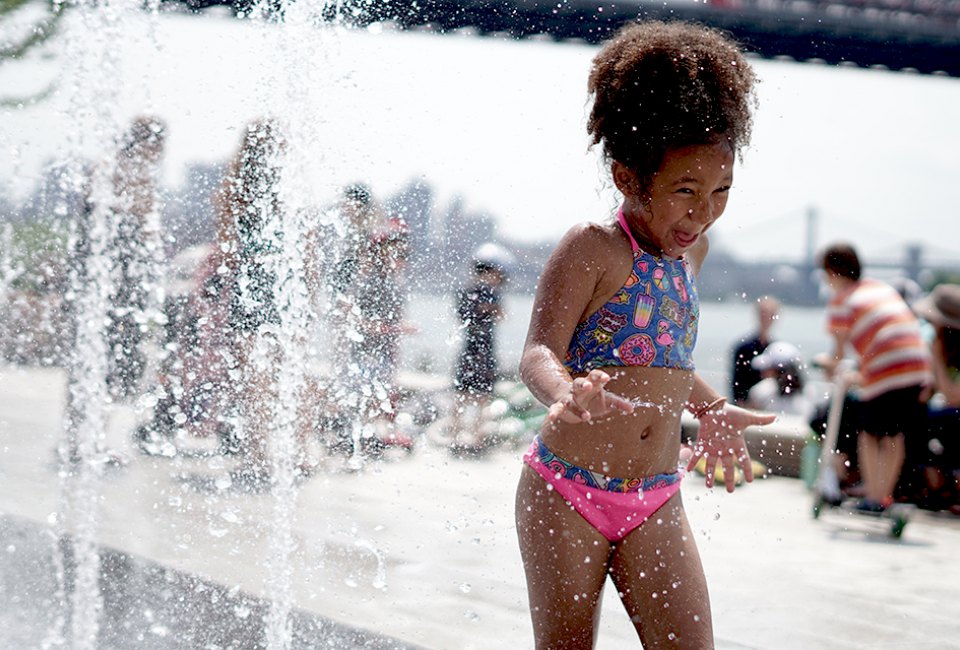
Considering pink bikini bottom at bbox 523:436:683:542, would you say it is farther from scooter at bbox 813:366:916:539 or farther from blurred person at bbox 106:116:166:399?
scooter at bbox 813:366:916:539

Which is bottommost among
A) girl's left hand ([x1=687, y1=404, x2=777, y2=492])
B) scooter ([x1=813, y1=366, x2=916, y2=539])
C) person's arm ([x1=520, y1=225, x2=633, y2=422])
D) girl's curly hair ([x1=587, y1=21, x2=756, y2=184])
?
scooter ([x1=813, y1=366, x2=916, y2=539])

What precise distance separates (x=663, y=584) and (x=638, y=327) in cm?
46

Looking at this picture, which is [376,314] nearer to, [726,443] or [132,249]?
[132,249]

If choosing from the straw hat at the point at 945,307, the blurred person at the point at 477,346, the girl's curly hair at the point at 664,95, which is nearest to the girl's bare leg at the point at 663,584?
the girl's curly hair at the point at 664,95

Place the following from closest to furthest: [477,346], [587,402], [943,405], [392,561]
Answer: [587,402]
[392,561]
[943,405]
[477,346]

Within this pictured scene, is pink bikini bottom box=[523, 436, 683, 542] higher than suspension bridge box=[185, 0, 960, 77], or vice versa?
suspension bridge box=[185, 0, 960, 77]

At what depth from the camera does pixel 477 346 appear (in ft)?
23.1

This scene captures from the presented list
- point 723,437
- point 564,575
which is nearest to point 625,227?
point 723,437

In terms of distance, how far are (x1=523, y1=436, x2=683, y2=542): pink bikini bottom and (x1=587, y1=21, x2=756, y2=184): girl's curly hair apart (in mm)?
551

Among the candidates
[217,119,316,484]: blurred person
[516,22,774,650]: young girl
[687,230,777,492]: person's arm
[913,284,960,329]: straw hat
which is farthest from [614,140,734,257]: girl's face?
[913,284,960,329]: straw hat

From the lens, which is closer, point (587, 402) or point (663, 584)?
point (587, 402)

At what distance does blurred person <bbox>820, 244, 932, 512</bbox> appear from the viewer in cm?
593

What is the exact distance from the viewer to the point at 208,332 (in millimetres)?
5703

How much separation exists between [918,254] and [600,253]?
68989 mm
